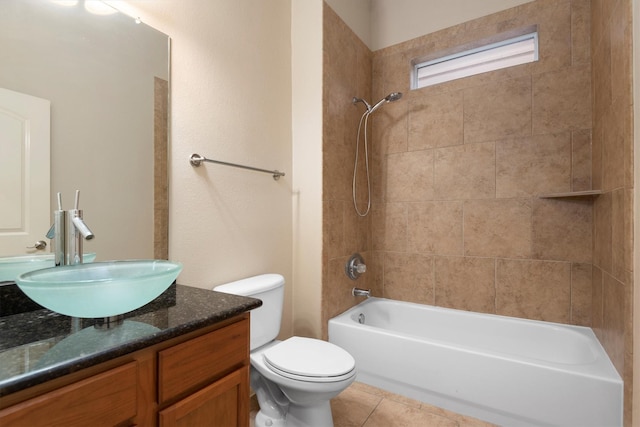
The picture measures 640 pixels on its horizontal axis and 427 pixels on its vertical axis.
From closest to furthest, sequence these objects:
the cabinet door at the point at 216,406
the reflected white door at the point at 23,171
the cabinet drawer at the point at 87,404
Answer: the cabinet drawer at the point at 87,404, the cabinet door at the point at 216,406, the reflected white door at the point at 23,171

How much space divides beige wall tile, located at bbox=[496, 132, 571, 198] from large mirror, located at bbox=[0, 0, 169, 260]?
217 centimetres

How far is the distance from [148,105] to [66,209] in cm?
54

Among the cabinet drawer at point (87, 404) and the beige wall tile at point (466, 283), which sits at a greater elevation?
the cabinet drawer at point (87, 404)

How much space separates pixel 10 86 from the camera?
935 mm

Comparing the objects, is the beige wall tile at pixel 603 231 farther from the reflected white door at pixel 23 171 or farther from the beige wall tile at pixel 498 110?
the reflected white door at pixel 23 171

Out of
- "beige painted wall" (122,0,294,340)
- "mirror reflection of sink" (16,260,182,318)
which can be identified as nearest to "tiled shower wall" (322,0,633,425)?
"beige painted wall" (122,0,294,340)

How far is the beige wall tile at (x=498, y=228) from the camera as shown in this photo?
210cm

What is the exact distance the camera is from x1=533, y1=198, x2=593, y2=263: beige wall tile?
6.35 feet

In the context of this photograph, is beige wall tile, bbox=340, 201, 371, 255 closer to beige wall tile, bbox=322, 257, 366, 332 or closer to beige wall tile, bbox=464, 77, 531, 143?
beige wall tile, bbox=322, 257, 366, 332

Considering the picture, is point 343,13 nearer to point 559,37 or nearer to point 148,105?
point 559,37

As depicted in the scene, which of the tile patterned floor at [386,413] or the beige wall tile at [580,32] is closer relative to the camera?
the tile patterned floor at [386,413]

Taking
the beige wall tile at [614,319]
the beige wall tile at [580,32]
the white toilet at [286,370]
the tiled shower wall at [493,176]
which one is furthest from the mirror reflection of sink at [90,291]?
the beige wall tile at [580,32]

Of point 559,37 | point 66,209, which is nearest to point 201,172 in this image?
point 66,209

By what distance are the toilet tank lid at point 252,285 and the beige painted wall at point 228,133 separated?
69 mm
